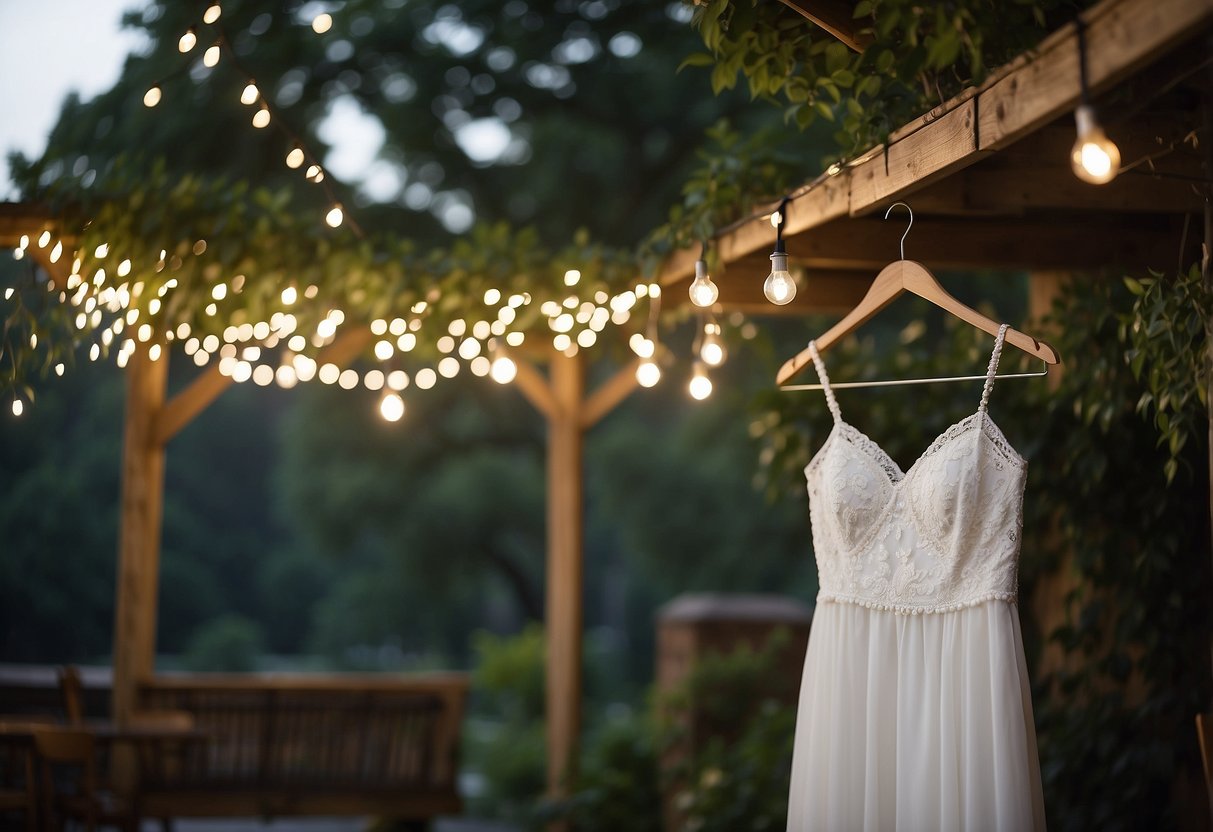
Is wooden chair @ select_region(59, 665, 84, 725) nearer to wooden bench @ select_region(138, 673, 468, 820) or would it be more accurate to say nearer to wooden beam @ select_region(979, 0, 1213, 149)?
wooden bench @ select_region(138, 673, 468, 820)

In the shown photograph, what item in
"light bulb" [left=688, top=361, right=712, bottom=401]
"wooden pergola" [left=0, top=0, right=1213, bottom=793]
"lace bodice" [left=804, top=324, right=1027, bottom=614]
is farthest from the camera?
"light bulb" [left=688, top=361, right=712, bottom=401]

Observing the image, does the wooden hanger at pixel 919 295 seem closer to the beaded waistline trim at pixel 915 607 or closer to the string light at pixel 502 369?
the beaded waistline trim at pixel 915 607

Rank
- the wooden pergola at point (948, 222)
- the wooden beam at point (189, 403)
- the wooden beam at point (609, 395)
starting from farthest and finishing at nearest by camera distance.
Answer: the wooden beam at point (609, 395) → the wooden beam at point (189, 403) → the wooden pergola at point (948, 222)

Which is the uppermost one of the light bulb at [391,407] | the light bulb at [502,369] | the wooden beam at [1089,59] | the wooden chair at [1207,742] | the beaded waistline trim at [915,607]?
the wooden beam at [1089,59]

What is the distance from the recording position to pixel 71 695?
4.81m

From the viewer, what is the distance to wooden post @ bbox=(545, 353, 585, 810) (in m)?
5.49

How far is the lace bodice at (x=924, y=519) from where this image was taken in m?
2.50

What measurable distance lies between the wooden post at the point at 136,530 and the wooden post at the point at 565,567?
5.90 ft

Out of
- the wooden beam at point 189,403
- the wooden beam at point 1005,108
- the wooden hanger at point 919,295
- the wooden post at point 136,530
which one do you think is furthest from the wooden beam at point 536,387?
the wooden hanger at point 919,295

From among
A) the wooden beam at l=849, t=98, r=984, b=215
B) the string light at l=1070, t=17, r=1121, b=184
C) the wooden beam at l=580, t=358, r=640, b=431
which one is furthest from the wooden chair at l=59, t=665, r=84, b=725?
the string light at l=1070, t=17, r=1121, b=184

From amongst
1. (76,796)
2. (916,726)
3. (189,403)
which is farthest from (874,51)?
(76,796)

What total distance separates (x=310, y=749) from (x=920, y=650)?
3614 millimetres

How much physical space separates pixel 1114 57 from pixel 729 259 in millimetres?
1893

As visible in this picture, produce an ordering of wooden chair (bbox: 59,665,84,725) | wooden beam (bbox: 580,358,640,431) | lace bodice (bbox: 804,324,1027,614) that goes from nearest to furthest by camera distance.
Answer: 1. lace bodice (bbox: 804,324,1027,614)
2. wooden chair (bbox: 59,665,84,725)
3. wooden beam (bbox: 580,358,640,431)
